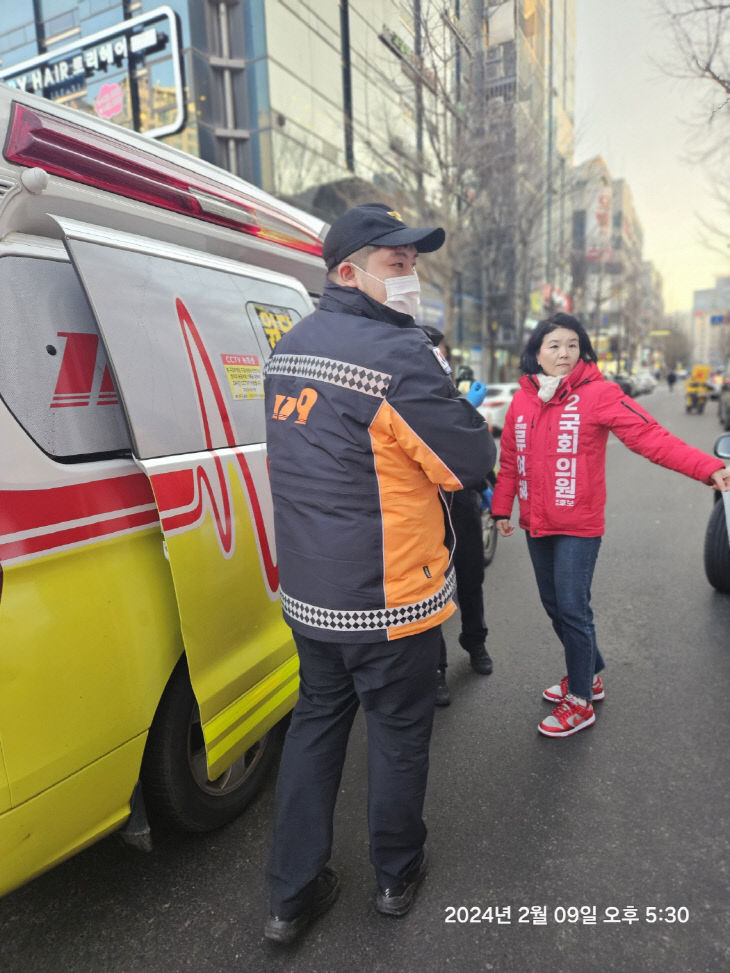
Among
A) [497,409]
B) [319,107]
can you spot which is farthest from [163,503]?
[319,107]

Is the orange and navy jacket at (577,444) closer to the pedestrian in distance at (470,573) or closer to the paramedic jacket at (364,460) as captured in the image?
the pedestrian in distance at (470,573)

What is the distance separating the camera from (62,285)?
182cm

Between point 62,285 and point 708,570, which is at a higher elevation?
point 62,285

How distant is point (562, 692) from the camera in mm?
3264

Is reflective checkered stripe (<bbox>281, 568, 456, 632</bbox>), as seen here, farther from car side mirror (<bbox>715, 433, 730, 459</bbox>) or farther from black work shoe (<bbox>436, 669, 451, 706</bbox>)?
car side mirror (<bbox>715, 433, 730, 459</bbox>)

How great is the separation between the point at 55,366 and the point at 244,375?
0.81 metres

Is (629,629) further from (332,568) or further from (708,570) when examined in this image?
(332,568)

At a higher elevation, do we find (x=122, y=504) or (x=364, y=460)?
(x=364, y=460)

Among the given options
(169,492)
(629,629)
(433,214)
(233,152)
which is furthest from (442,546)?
(233,152)

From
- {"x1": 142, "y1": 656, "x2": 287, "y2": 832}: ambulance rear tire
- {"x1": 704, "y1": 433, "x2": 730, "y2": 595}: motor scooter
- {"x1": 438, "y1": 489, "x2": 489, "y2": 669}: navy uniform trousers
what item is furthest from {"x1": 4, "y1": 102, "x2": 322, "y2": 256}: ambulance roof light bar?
{"x1": 704, "y1": 433, "x2": 730, "y2": 595}: motor scooter

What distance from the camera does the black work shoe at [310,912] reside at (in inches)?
73.4

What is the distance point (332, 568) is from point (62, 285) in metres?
1.12

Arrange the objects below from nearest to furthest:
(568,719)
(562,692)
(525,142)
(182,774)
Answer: (182,774) → (568,719) → (562,692) → (525,142)

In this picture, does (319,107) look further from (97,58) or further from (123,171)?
(123,171)
